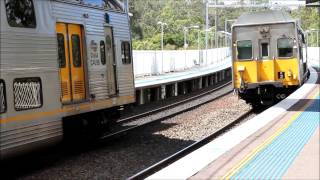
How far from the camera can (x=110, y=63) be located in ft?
42.2

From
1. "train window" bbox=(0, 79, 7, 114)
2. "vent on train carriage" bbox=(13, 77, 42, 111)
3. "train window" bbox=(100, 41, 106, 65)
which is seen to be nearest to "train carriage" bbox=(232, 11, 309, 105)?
"train window" bbox=(100, 41, 106, 65)

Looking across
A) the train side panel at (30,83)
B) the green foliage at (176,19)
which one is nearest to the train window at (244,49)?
the train side panel at (30,83)

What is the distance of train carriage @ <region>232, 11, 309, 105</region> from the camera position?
65.2ft

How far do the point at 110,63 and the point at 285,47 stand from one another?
9.04m

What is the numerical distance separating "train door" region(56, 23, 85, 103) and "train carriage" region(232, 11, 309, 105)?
9.76 meters

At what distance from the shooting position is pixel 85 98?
11609 mm

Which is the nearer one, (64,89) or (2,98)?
(2,98)

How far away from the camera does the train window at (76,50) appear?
11176 mm

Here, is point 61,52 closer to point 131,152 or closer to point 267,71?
point 131,152

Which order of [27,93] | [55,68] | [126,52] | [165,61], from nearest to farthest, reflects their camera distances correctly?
[27,93] → [55,68] → [126,52] → [165,61]

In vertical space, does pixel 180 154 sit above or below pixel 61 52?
below

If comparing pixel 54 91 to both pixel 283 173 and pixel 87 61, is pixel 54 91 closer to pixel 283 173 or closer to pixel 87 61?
pixel 87 61

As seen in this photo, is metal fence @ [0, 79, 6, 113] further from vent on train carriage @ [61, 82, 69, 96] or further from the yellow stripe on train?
the yellow stripe on train

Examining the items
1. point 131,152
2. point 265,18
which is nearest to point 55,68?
point 131,152
